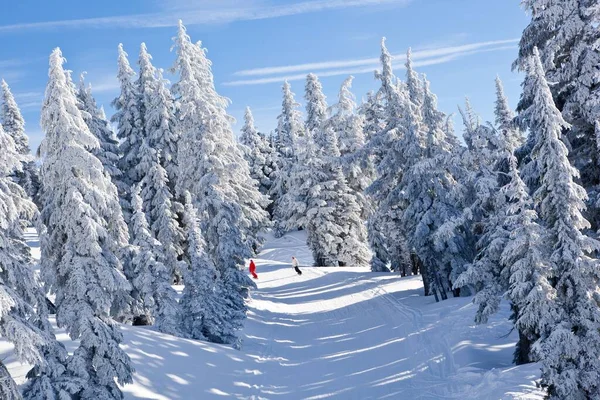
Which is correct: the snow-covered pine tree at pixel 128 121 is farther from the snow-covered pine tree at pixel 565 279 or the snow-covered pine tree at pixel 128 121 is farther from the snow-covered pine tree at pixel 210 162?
the snow-covered pine tree at pixel 565 279

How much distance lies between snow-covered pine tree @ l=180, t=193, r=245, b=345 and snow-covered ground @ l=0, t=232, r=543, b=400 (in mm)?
1293

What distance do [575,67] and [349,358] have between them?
13102 mm

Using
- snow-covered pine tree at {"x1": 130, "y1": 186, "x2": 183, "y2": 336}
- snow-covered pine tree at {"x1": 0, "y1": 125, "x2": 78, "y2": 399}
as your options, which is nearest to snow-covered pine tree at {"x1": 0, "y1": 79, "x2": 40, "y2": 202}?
snow-covered pine tree at {"x1": 130, "y1": 186, "x2": 183, "y2": 336}

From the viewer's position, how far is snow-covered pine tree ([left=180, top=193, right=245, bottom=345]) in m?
20.9

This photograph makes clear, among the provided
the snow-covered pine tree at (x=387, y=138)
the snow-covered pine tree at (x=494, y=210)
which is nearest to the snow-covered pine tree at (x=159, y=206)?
the snow-covered pine tree at (x=387, y=138)

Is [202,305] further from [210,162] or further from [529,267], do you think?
[529,267]

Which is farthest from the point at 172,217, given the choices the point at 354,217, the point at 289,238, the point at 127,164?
the point at 289,238

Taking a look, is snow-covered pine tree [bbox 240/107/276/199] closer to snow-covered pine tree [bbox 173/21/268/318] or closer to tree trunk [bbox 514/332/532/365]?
snow-covered pine tree [bbox 173/21/268/318]

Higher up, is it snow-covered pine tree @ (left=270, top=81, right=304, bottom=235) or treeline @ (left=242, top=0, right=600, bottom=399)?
snow-covered pine tree @ (left=270, top=81, right=304, bottom=235)

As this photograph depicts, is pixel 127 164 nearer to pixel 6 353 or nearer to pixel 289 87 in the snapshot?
pixel 6 353

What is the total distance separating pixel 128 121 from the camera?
33531mm

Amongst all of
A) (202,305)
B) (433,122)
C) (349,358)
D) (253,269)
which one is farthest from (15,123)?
(349,358)

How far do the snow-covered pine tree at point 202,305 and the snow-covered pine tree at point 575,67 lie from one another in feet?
46.9

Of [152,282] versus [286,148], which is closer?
[152,282]
